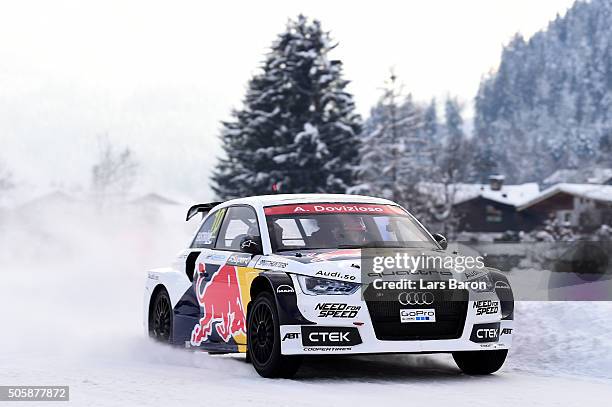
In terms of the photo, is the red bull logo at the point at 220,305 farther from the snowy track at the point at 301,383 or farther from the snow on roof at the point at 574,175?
the snow on roof at the point at 574,175

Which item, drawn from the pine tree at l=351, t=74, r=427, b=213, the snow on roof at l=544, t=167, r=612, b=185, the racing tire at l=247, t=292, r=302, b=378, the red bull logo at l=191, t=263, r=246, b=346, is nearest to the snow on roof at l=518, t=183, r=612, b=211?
the pine tree at l=351, t=74, r=427, b=213

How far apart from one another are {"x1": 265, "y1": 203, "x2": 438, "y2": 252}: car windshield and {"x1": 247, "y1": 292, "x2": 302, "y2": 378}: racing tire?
27.4 inches

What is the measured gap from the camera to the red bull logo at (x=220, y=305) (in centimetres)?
1038

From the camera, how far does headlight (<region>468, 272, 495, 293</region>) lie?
965 cm

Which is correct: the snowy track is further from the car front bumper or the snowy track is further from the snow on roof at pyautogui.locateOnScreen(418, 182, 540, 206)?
the snow on roof at pyautogui.locateOnScreen(418, 182, 540, 206)

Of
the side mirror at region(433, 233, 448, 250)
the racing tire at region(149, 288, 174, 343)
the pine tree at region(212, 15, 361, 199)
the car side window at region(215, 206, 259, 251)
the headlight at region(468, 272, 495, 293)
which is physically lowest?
the racing tire at region(149, 288, 174, 343)

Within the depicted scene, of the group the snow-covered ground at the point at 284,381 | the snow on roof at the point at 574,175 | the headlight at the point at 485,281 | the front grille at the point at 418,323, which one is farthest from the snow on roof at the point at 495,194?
the front grille at the point at 418,323

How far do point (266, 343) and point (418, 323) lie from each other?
1215mm

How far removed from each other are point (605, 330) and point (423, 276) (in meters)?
2.75

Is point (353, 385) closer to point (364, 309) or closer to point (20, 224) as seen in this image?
point (364, 309)

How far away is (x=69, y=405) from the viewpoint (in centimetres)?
775

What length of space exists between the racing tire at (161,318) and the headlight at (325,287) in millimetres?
2942

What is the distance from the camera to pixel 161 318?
12.4 m

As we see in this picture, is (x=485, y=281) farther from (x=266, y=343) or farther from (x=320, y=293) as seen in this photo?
(x=266, y=343)
